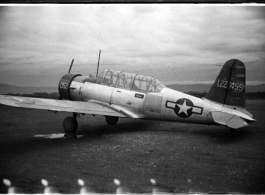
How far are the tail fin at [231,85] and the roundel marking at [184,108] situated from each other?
1.92 ft

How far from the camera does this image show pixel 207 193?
9.91 ft

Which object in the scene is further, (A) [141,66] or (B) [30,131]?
(B) [30,131]

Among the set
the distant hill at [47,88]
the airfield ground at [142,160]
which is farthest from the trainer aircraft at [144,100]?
the airfield ground at [142,160]

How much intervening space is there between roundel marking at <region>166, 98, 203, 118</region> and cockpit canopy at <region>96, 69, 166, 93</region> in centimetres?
74

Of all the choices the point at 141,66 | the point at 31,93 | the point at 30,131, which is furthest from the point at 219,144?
the point at 30,131

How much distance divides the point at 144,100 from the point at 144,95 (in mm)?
163

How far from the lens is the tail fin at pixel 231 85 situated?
16.4 ft

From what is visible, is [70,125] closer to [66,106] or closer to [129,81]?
[66,106]

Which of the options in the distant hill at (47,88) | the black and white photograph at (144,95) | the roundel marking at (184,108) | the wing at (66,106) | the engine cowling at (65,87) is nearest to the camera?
the black and white photograph at (144,95)

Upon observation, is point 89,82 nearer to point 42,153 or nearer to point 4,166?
point 42,153

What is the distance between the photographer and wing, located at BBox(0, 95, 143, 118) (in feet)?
15.9

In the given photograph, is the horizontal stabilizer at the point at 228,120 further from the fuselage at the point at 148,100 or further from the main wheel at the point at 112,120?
the main wheel at the point at 112,120

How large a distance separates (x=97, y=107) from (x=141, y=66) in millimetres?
2047

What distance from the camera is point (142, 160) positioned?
4129 mm
